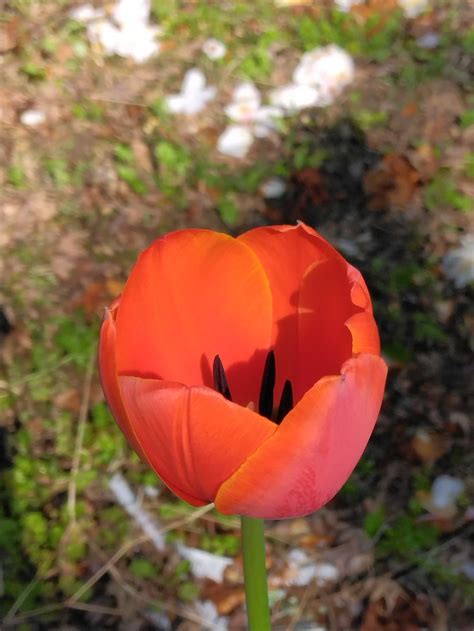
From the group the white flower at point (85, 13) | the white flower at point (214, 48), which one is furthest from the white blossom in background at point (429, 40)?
the white flower at point (85, 13)

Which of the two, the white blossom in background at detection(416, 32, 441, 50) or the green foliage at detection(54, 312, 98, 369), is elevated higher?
the white blossom in background at detection(416, 32, 441, 50)

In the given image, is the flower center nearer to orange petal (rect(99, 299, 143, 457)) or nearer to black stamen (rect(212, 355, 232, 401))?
black stamen (rect(212, 355, 232, 401))

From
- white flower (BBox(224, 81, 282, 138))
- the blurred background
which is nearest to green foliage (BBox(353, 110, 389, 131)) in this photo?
the blurred background

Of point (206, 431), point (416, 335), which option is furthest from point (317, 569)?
point (206, 431)

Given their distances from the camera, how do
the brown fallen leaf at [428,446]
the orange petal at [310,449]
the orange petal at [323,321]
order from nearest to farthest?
the orange petal at [310,449]
the orange petal at [323,321]
the brown fallen leaf at [428,446]

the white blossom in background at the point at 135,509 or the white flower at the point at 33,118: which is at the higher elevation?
the white flower at the point at 33,118

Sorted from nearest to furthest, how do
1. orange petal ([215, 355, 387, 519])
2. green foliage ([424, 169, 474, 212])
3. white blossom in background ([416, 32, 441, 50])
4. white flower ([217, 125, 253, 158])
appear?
orange petal ([215, 355, 387, 519]) < green foliage ([424, 169, 474, 212]) < white flower ([217, 125, 253, 158]) < white blossom in background ([416, 32, 441, 50])

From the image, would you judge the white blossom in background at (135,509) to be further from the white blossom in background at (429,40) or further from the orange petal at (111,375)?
the white blossom in background at (429,40)
